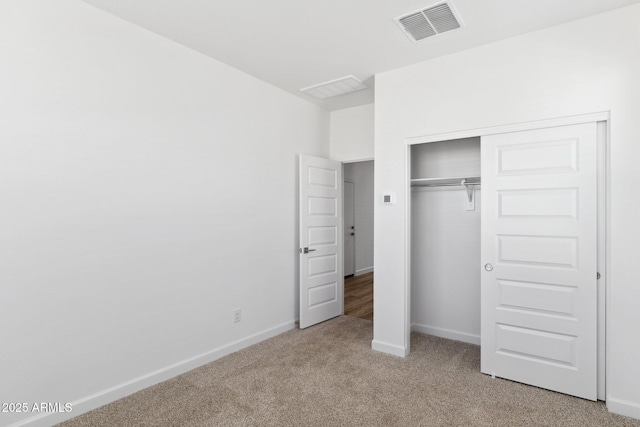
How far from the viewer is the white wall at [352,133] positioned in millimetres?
4383

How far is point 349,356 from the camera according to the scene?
10.8 ft

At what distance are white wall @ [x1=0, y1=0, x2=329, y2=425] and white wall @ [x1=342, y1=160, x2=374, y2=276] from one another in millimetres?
3968

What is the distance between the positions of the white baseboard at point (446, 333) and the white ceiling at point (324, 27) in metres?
2.88

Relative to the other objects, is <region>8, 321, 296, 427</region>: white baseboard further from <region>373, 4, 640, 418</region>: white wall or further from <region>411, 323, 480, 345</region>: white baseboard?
<region>411, 323, 480, 345</region>: white baseboard

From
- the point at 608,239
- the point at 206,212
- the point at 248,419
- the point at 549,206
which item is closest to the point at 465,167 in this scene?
the point at 549,206

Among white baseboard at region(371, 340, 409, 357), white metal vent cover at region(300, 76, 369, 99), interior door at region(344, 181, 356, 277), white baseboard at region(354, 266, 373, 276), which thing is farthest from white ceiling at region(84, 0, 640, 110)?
white baseboard at region(354, 266, 373, 276)

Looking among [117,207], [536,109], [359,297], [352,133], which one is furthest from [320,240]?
[536,109]

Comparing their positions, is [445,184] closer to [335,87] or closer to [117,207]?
[335,87]

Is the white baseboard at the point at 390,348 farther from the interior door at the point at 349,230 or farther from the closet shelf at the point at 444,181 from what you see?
the interior door at the point at 349,230

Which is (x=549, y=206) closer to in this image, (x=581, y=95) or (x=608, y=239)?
(x=608, y=239)

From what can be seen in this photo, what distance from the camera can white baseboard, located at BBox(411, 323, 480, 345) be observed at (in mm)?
3619

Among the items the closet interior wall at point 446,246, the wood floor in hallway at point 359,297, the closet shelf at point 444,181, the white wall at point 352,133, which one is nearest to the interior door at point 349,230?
the wood floor in hallway at point 359,297

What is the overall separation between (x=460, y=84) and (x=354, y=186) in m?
4.46

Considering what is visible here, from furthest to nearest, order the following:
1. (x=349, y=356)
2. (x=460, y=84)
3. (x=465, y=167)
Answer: (x=465, y=167) → (x=349, y=356) → (x=460, y=84)
